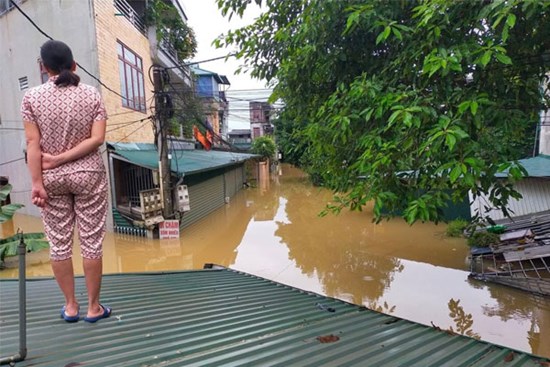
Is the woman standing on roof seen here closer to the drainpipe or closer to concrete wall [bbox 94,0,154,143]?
the drainpipe

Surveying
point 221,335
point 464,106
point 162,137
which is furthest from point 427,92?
point 162,137

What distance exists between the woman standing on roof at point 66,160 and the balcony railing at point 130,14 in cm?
987

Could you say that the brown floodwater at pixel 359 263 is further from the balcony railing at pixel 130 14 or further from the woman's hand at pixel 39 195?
the balcony railing at pixel 130 14

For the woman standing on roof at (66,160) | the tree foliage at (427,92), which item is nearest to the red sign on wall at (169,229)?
the tree foliage at (427,92)

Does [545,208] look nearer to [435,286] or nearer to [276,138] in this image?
[435,286]

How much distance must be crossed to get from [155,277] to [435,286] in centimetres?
522

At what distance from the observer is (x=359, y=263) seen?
8.12 meters

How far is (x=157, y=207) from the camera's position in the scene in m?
8.94

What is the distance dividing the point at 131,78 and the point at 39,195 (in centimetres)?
1045

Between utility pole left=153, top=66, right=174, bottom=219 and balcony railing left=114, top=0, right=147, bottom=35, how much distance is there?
327 cm

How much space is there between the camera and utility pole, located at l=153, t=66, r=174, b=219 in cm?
859

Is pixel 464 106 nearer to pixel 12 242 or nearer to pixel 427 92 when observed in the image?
pixel 427 92

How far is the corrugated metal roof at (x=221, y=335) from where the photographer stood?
176cm

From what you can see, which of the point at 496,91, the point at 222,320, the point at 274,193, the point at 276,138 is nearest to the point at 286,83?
the point at 496,91
